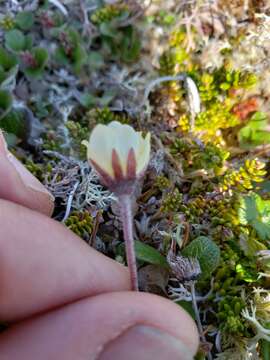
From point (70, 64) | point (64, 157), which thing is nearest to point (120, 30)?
point (70, 64)

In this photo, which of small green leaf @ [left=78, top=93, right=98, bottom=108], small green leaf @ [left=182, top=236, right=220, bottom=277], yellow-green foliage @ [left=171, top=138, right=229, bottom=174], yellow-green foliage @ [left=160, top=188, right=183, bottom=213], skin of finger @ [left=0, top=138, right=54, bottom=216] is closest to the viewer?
skin of finger @ [left=0, top=138, right=54, bottom=216]

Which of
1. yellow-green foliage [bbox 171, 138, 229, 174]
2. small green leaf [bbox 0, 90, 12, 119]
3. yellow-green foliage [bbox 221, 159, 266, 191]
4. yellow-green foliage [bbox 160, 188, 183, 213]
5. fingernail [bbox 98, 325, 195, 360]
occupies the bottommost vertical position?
fingernail [bbox 98, 325, 195, 360]

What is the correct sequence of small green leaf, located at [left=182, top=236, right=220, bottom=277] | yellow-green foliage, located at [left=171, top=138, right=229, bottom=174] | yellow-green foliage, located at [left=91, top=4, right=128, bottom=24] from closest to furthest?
small green leaf, located at [left=182, top=236, right=220, bottom=277] → yellow-green foliage, located at [left=171, top=138, right=229, bottom=174] → yellow-green foliage, located at [left=91, top=4, right=128, bottom=24]

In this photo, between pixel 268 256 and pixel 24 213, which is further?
pixel 268 256

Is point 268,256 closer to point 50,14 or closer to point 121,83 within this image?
point 121,83

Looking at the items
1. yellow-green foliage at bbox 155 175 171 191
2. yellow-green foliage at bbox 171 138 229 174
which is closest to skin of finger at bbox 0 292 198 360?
yellow-green foliage at bbox 155 175 171 191

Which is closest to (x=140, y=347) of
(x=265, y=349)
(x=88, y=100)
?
(x=265, y=349)

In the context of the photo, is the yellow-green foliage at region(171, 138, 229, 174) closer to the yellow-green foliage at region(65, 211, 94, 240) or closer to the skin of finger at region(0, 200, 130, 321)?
the yellow-green foliage at region(65, 211, 94, 240)
